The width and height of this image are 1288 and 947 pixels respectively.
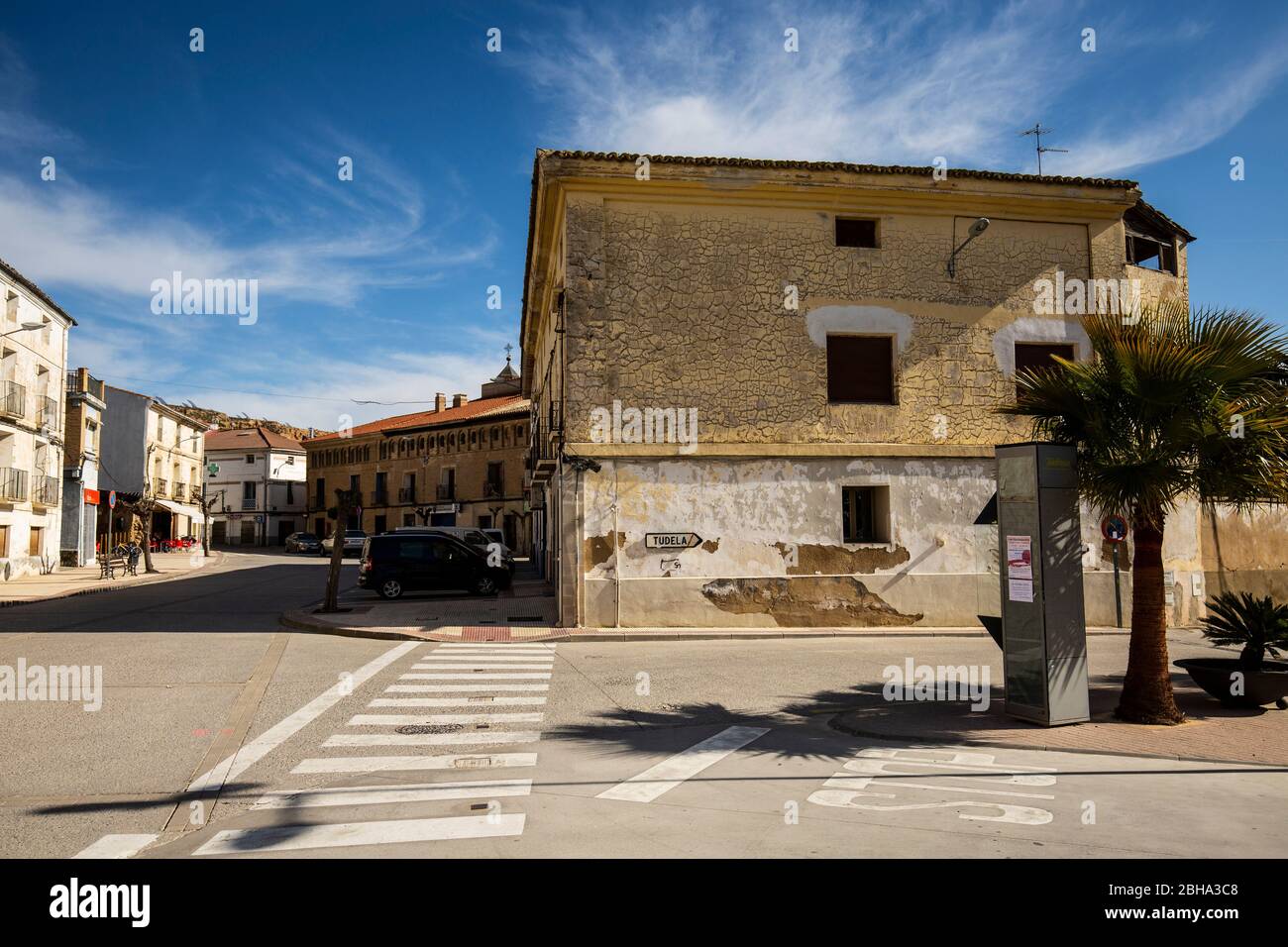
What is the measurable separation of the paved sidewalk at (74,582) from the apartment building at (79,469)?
1562 millimetres

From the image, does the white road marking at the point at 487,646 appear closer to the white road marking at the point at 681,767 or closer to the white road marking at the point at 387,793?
the white road marking at the point at 681,767

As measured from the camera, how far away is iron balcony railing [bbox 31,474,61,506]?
32.4 meters

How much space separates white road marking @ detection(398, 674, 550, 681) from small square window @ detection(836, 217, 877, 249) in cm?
1133

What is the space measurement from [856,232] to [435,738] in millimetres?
14022

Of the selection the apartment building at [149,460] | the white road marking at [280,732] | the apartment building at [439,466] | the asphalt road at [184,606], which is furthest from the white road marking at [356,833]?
the apartment building at [149,460]

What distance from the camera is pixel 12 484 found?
99.6ft

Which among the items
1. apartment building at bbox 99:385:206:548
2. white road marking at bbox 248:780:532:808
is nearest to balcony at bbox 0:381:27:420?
apartment building at bbox 99:385:206:548

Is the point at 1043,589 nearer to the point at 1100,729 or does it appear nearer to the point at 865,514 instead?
the point at 1100,729

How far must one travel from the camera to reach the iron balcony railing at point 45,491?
106 ft

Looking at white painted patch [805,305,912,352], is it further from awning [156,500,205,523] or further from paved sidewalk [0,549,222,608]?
awning [156,500,205,523]

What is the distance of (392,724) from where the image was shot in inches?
335

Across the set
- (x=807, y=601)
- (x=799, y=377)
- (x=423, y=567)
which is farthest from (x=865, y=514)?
(x=423, y=567)
